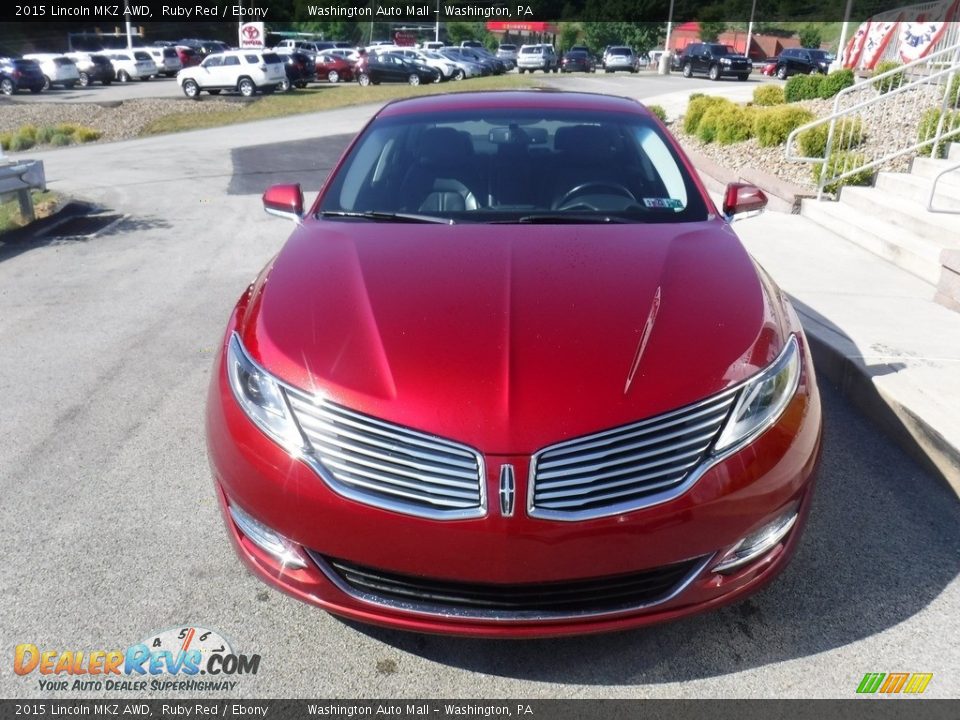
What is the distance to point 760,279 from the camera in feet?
10.3

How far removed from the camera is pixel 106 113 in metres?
26.8

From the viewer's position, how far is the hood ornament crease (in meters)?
2.44

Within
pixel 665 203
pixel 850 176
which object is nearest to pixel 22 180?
pixel 665 203

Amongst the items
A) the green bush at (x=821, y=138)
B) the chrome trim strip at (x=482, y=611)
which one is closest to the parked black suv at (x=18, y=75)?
the green bush at (x=821, y=138)

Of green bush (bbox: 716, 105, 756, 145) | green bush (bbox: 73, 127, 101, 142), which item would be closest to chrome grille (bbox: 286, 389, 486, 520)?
green bush (bbox: 716, 105, 756, 145)

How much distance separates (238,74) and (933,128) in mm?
28709

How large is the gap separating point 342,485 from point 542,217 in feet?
5.54

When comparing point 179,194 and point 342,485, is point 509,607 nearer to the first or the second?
point 342,485

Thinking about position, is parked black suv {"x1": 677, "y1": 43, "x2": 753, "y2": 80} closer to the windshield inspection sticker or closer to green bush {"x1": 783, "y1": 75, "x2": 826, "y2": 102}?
green bush {"x1": 783, "y1": 75, "x2": 826, "y2": 102}

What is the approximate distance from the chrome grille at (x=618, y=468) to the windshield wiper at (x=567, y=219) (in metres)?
1.37

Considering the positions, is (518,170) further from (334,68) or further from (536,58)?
(536,58)

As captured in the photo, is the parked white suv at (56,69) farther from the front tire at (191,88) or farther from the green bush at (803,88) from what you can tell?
the green bush at (803,88)

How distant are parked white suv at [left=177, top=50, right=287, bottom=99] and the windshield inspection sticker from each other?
32175 mm

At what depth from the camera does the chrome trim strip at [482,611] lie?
2355 millimetres
